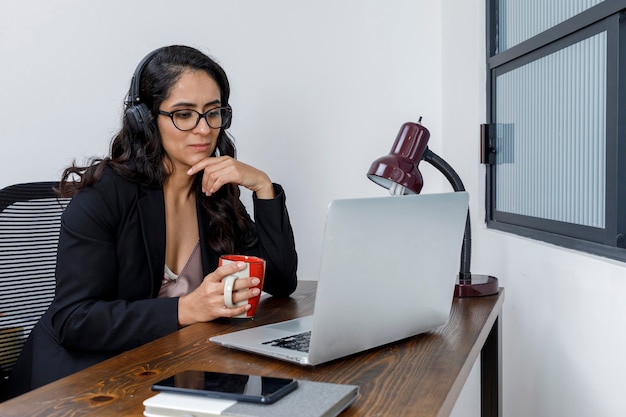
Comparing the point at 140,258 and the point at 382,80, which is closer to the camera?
the point at 140,258

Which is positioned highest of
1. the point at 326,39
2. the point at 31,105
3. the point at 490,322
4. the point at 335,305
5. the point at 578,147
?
the point at 326,39

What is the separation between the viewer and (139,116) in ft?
5.06

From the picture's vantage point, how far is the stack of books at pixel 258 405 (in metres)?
0.67

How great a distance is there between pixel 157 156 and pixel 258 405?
3.28ft

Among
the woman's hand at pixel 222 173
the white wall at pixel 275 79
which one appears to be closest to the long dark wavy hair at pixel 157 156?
the woman's hand at pixel 222 173

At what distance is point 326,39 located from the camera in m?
2.12

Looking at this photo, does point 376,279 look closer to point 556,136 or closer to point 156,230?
point 156,230

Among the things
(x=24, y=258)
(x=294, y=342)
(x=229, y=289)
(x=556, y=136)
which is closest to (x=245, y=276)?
(x=229, y=289)

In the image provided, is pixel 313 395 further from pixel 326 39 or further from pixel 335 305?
pixel 326 39

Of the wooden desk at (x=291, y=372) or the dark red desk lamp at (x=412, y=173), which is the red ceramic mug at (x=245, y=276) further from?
the dark red desk lamp at (x=412, y=173)

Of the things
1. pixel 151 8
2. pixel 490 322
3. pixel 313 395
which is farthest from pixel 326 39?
pixel 313 395

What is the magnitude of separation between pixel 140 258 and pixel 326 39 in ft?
3.32

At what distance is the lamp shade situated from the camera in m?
1.30

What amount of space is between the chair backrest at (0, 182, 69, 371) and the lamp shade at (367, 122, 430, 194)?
2.71 ft
